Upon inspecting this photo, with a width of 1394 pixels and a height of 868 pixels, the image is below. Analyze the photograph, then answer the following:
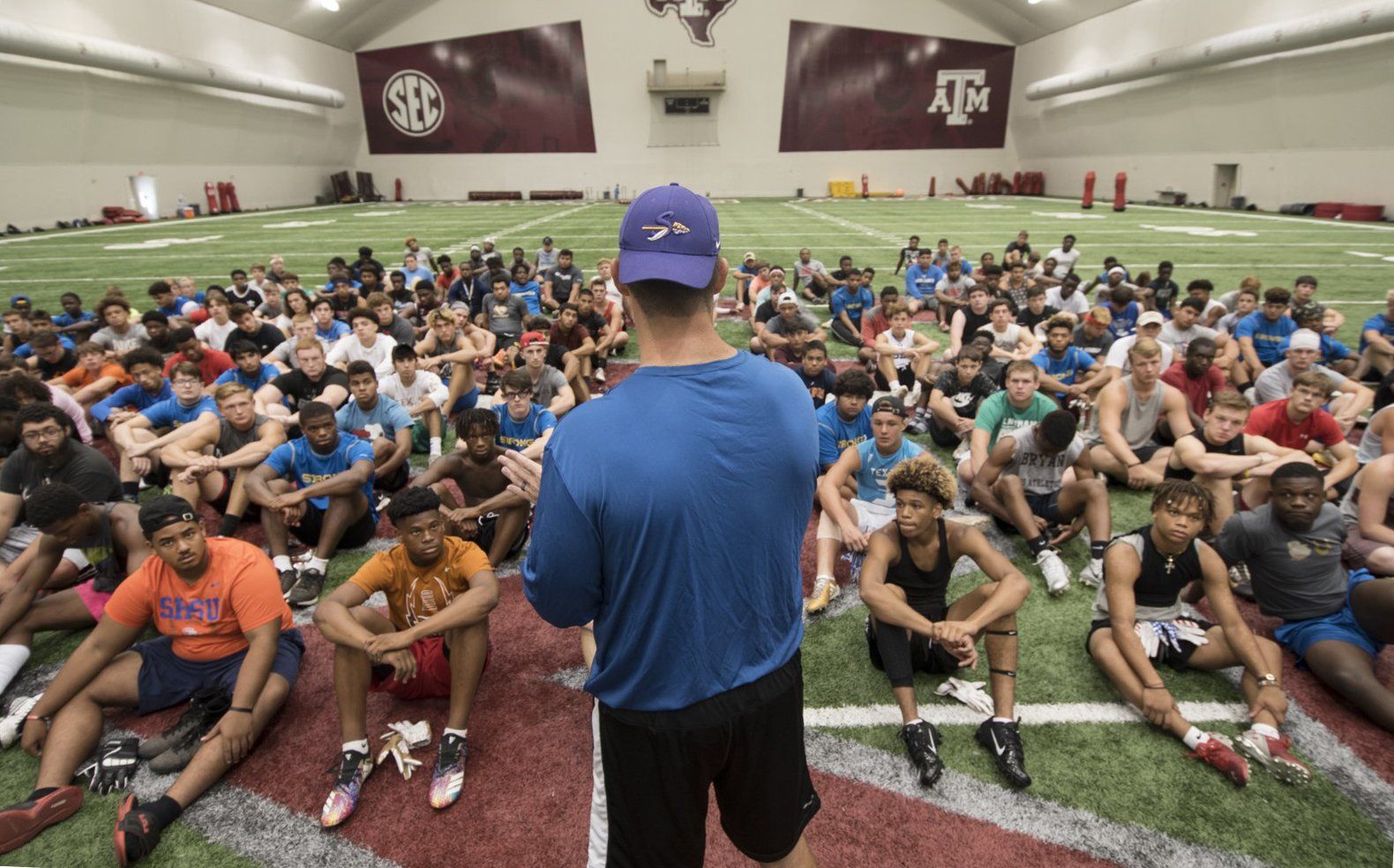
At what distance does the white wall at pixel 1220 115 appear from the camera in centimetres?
2246

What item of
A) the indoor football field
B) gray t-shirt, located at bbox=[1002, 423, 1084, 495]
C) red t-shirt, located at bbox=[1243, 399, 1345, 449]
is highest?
red t-shirt, located at bbox=[1243, 399, 1345, 449]

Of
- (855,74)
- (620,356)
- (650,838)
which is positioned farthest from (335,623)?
(855,74)

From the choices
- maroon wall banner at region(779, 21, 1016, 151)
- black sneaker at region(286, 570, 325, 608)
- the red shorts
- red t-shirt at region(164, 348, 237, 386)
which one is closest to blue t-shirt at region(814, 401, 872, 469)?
the red shorts

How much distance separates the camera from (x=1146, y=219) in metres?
24.7

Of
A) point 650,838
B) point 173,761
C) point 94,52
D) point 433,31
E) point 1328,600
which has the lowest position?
point 173,761

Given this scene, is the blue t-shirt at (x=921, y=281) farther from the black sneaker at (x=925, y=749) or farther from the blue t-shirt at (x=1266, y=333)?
the black sneaker at (x=925, y=749)

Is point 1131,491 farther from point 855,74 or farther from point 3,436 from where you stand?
point 855,74

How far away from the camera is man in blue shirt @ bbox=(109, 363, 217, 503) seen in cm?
586

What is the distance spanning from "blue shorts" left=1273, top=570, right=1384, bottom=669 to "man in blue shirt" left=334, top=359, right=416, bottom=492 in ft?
20.5

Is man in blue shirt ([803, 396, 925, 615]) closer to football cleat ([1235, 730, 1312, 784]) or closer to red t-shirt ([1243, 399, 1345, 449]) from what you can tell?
football cleat ([1235, 730, 1312, 784])

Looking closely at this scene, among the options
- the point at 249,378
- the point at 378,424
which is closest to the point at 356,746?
the point at 378,424

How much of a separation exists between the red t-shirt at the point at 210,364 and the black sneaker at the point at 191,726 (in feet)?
16.8

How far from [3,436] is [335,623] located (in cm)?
474

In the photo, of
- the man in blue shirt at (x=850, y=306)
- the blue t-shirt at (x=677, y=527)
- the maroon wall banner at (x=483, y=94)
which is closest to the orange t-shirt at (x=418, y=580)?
the blue t-shirt at (x=677, y=527)
